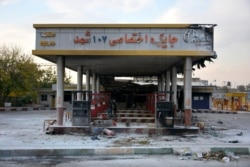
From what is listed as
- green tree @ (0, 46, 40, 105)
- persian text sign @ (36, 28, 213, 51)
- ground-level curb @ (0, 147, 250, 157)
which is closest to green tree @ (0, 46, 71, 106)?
green tree @ (0, 46, 40, 105)

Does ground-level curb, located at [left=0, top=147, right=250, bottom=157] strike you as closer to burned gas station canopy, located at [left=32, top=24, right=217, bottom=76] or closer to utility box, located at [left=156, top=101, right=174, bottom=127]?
utility box, located at [left=156, top=101, right=174, bottom=127]

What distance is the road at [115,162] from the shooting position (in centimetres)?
1066

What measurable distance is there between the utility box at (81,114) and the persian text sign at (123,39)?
8.59ft

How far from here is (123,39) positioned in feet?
59.1

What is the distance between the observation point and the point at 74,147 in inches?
524

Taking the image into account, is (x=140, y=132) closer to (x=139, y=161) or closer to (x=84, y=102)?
(x=84, y=102)

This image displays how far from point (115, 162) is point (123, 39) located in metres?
8.11

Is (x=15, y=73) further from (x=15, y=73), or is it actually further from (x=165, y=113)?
(x=165, y=113)

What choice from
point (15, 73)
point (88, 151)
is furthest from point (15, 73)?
point (88, 151)

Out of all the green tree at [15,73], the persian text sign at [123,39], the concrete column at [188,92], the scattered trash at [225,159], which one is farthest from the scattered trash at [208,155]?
the green tree at [15,73]

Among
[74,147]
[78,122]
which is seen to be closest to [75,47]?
[78,122]

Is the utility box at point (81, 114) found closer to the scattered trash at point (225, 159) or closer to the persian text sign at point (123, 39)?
the persian text sign at point (123, 39)

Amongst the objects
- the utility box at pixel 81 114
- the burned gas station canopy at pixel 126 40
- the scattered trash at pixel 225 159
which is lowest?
the scattered trash at pixel 225 159

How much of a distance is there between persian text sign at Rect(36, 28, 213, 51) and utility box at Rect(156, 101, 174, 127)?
2.58 m
